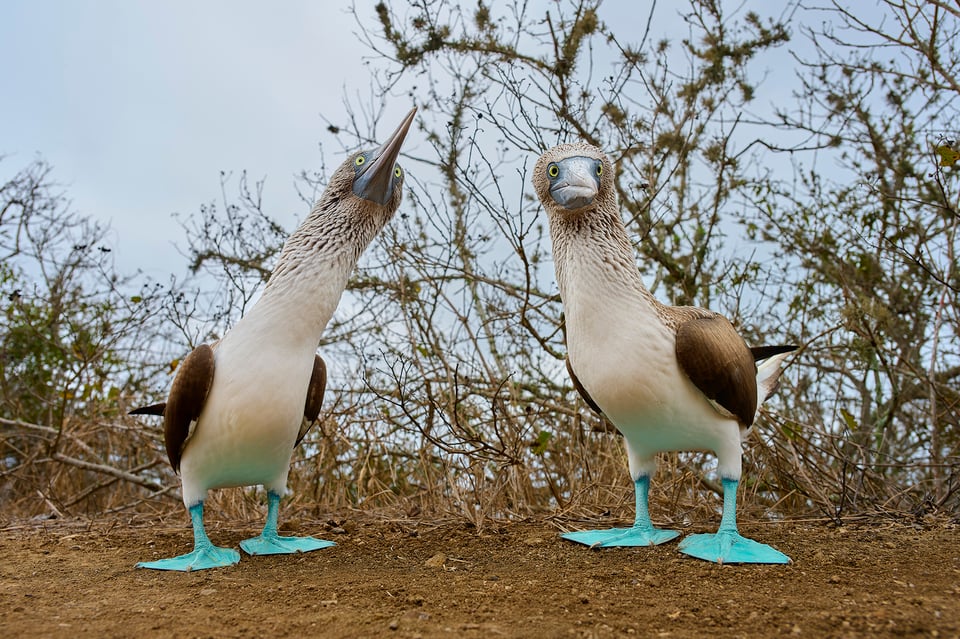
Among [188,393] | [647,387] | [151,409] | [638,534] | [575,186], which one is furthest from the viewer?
[151,409]

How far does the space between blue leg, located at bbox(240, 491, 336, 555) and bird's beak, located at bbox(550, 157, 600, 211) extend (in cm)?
180

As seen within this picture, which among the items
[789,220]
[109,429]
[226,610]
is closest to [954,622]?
[226,610]

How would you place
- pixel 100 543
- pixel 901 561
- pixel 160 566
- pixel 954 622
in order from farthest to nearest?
pixel 100 543
pixel 160 566
pixel 901 561
pixel 954 622

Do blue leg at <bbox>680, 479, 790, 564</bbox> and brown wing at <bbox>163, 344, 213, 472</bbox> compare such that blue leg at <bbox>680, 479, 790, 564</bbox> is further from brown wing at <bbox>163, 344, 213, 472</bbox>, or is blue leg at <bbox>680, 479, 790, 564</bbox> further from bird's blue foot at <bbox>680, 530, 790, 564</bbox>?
brown wing at <bbox>163, 344, 213, 472</bbox>

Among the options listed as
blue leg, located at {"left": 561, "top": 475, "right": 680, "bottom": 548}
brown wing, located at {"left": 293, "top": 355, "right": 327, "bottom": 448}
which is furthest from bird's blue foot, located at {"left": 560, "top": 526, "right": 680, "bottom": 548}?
brown wing, located at {"left": 293, "top": 355, "right": 327, "bottom": 448}

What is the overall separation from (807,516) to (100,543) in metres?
3.67

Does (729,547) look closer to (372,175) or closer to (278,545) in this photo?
(278,545)

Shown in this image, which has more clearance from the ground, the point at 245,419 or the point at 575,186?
the point at 575,186

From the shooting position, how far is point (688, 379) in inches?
111

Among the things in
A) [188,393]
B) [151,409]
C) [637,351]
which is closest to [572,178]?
[637,351]

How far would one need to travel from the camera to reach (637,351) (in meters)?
2.77

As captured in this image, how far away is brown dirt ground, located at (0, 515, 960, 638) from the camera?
6.58ft

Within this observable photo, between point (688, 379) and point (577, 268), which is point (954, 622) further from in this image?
point (577, 268)

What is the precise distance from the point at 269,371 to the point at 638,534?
1.65m
